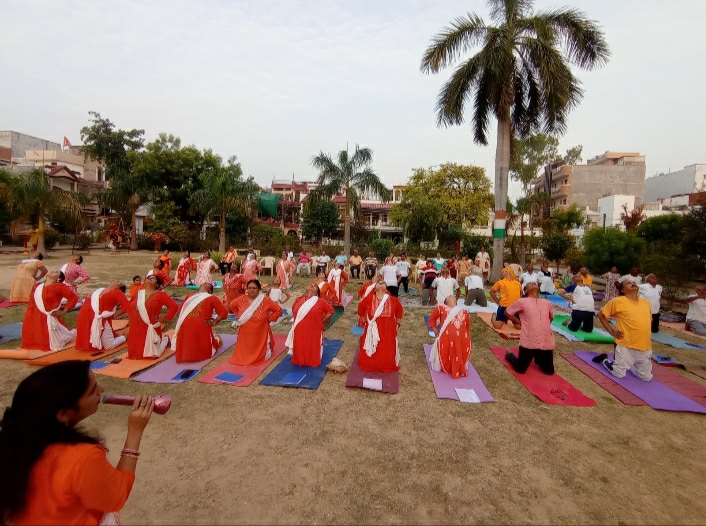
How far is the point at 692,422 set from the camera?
487 centimetres

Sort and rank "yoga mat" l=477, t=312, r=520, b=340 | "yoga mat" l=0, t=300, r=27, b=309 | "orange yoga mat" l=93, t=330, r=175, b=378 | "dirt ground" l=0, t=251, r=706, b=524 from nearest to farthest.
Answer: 1. "dirt ground" l=0, t=251, r=706, b=524
2. "orange yoga mat" l=93, t=330, r=175, b=378
3. "yoga mat" l=477, t=312, r=520, b=340
4. "yoga mat" l=0, t=300, r=27, b=309

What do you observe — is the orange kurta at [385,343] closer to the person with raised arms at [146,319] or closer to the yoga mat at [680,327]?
the person with raised arms at [146,319]

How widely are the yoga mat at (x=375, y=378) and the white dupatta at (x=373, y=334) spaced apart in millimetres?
315

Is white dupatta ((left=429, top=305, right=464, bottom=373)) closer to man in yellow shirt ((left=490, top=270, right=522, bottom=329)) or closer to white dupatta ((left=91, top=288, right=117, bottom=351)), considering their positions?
man in yellow shirt ((left=490, top=270, right=522, bottom=329))

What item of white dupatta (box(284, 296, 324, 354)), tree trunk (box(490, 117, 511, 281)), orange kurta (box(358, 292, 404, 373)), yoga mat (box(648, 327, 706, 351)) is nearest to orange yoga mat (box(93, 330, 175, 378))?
white dupatta (box(284, 296, 324, 354))

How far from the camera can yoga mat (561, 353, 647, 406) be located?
5.41 meters

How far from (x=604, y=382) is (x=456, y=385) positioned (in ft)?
7.37

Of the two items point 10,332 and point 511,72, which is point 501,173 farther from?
point 10,332

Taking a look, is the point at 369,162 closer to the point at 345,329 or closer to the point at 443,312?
the point at 345,329

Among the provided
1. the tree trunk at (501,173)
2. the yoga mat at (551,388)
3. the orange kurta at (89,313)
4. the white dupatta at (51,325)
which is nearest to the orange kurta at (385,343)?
the yoga mat at (551,388)

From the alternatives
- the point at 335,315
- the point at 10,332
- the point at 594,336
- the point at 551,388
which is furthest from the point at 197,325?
the point at 594,336

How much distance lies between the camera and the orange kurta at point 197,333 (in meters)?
6.33

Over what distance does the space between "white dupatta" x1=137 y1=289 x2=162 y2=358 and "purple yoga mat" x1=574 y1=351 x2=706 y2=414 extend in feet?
22.9

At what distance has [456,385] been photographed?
19.1 ft
